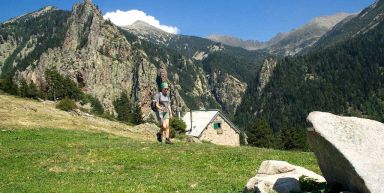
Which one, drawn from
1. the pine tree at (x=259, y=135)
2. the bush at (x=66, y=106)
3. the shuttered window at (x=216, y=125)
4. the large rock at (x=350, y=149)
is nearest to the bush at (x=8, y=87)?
the bush at (x=66, y=106)

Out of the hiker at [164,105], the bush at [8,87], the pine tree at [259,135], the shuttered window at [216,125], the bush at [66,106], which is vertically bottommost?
the pine tree at [259,135]

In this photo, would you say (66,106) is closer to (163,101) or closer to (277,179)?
(163,101)

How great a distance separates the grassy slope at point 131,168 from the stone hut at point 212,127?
68002mm

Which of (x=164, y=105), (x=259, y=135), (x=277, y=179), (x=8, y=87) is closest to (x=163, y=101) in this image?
(x=164, y=105)

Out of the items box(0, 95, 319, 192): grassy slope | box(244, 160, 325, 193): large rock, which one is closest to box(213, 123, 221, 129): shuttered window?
box(0, 95, 319, 192): grassy slope

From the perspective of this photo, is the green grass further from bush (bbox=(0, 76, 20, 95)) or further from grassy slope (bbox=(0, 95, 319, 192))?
bush (bbox=(0, 76, 20, 95))

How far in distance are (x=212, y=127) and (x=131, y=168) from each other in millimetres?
80410

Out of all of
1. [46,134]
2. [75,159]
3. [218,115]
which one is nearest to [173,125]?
[218,115]

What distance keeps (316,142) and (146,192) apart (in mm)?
7557

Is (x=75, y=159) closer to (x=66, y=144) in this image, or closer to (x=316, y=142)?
(x=66, y=144)

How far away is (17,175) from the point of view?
83.6 ft

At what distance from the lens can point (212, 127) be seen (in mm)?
106812

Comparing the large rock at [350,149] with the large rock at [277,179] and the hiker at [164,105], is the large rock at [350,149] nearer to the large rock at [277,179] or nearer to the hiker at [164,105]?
the large rock at [277,179]

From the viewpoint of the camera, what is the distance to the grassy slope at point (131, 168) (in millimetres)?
21188
